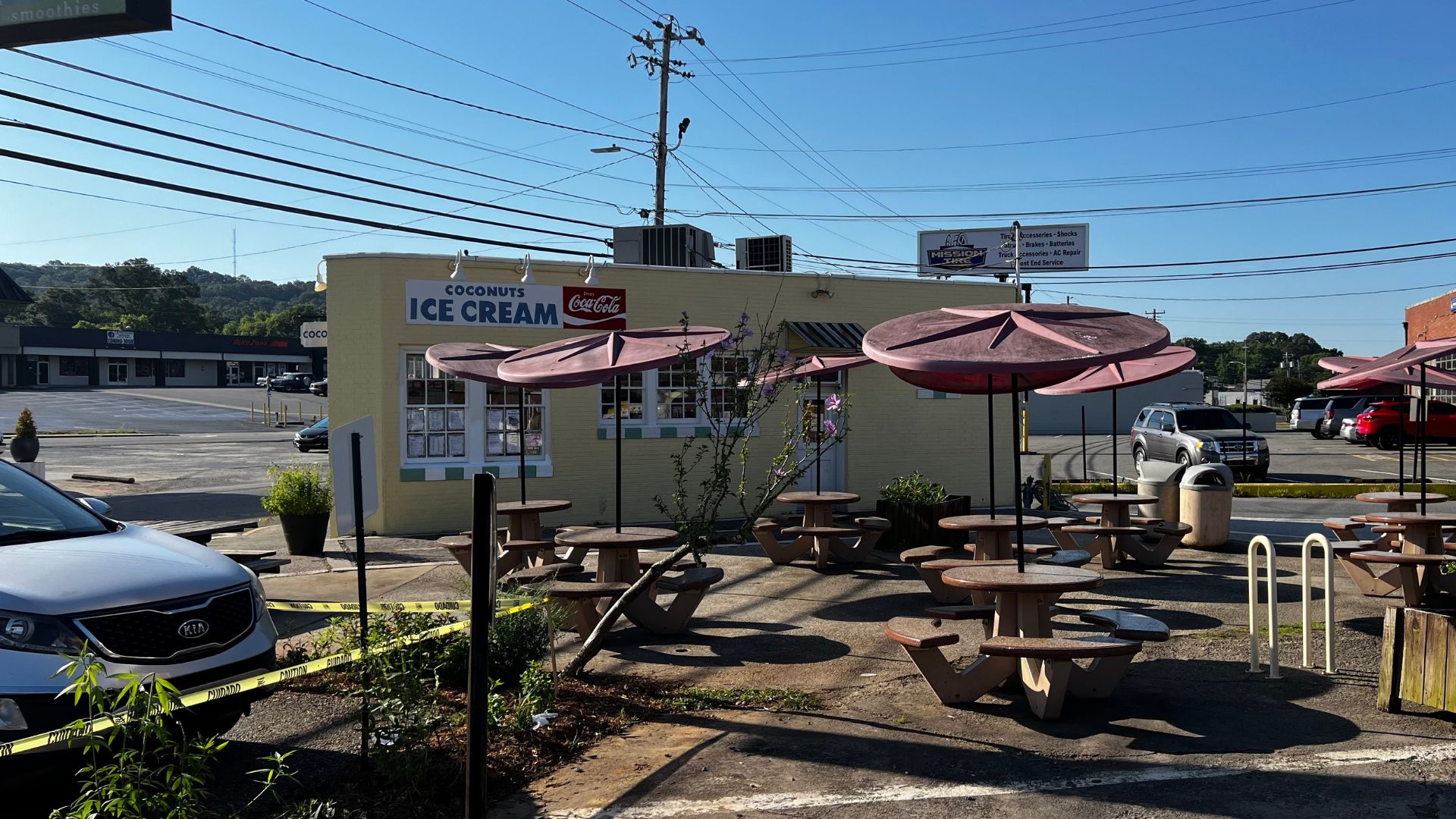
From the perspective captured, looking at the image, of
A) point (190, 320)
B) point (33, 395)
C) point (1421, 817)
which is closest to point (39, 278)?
point (190, 320)

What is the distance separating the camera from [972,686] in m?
6.44

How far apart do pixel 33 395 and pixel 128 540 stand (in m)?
72.4

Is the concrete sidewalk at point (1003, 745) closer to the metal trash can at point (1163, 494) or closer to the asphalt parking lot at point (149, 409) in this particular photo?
the metal trash can at point (1163, 494)

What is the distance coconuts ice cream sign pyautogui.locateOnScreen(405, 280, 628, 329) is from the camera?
14.6 m

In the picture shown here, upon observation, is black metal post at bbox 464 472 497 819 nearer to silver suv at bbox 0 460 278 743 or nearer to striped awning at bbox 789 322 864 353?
silver suv at bbox 0 460 278 743

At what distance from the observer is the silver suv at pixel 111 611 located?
4543mm

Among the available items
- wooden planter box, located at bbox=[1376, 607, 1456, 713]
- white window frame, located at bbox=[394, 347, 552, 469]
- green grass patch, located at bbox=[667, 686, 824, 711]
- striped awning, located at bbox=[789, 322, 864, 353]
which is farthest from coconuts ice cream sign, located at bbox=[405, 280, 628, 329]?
wooden planter box, located at bbox=[1376, 607, 1456, 713]

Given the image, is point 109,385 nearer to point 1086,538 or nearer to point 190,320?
point 190,320

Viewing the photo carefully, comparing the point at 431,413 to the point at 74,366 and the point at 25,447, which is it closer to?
the point at 25,447

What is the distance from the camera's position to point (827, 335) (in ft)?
54.6

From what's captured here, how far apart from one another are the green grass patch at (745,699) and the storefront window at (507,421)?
8.84m

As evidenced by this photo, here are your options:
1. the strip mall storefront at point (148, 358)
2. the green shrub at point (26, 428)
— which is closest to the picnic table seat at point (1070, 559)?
the green shrub at point (26, 428)

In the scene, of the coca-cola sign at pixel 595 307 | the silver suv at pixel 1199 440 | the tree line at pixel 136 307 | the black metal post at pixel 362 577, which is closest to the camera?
the black metal post at pixel 362 577

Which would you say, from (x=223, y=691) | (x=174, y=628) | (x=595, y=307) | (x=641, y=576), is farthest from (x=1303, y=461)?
(x=174, y=628)
